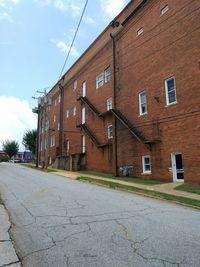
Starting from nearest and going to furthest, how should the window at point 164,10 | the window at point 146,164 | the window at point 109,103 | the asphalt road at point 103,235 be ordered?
the asphalt road at point 103,235
the window at point 164,10
the window at point 146,164
the window at point 109,103

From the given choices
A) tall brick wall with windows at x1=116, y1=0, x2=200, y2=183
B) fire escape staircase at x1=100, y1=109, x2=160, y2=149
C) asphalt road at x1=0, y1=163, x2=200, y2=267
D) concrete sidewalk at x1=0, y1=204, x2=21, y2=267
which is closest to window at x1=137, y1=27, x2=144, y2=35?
tall brick wall with windows at x1=116, y1=0, x2=200, y2=183

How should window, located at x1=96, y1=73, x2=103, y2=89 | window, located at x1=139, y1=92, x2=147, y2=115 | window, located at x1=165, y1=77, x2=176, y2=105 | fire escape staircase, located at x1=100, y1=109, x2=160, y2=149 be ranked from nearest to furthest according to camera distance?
1. window, located at x1=165, y1=77, x2=176, y2=105
2. fire escape staircase, located at x1=100, y1=109, x2=160, y2=149
3. window, located at x1=139, y1=92, x2=147, y2=115
4. window, located at x1=96, y1=73, x2=103, y2=89

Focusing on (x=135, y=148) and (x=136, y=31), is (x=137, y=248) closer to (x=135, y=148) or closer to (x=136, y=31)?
(x=135, y=148)

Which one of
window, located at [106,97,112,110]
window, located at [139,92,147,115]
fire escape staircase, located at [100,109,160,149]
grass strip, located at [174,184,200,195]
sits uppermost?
window, located at [106,97,112,110]

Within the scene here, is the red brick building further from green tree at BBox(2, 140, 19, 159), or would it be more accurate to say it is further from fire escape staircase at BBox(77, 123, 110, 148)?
green tree at BBox(2, 140, 19, 159)

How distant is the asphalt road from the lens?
180 inches

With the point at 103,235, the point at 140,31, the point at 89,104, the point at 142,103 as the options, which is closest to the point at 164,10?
the point at 140,31

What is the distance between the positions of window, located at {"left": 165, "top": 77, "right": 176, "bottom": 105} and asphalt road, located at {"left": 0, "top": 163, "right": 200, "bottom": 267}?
34.2 ft

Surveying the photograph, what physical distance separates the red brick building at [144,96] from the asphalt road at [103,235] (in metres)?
8.89

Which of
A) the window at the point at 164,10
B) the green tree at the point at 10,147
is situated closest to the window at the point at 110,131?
the window at the point at 164,10

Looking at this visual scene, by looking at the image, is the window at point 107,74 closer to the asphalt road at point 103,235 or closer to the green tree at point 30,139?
the asphalt road at point 103,235

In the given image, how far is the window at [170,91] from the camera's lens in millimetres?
18266

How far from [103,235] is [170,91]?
14.5 metres

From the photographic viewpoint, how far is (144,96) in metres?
21.5
